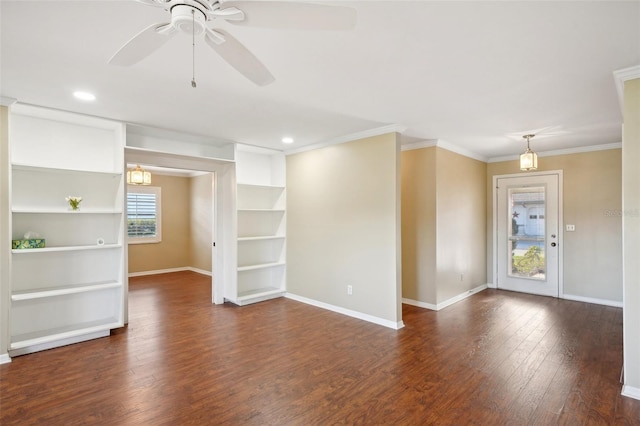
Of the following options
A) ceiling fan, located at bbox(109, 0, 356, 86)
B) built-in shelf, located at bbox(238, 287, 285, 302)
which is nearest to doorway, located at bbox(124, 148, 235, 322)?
built-in shelf, located at bbox(238, 287, 285, 302)

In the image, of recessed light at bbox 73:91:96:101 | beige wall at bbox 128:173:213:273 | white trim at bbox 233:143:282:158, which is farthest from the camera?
beige wall at bbox 128:173:213:273

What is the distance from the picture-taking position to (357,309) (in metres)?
4.52

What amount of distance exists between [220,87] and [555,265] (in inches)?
232

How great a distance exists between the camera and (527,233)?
19.2 feet

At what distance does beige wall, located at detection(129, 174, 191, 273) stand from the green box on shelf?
419 centimetres

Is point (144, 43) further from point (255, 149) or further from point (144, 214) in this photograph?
point (144, 214)

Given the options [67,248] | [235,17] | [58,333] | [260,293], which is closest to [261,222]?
[260,293]

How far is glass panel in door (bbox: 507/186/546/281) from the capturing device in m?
5.72

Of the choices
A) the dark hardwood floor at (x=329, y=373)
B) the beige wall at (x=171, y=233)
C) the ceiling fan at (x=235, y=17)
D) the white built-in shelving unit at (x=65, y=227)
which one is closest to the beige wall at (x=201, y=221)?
the beige wall at (x=171, y=233)

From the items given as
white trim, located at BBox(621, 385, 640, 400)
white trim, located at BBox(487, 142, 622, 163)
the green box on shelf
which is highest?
white trim, located at BBox(487, 142, 622, 163)

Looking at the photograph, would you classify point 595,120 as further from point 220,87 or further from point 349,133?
point 220,87

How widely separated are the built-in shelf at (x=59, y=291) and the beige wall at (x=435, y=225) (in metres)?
4.07

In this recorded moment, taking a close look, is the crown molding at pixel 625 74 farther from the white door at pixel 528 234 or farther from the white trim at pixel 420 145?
the white door at pixel 528 234

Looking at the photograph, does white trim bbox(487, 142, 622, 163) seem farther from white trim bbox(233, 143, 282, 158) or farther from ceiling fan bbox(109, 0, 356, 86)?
ceiling fan bbox(109, 0, 356, 86)
